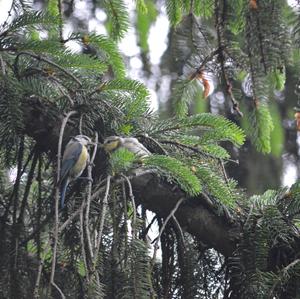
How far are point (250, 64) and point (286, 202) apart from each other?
42 cm

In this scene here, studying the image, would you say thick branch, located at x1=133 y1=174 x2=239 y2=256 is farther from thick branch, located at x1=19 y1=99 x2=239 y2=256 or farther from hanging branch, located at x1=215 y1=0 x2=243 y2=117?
hanging branch, located at x1=215 y1=0 x2=243 y2=117

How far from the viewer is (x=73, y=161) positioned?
6.89ft

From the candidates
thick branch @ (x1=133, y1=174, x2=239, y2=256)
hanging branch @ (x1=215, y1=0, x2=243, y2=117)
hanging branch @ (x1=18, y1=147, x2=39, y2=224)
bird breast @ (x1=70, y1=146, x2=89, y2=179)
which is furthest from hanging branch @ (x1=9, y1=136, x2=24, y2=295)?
hanging branch @ (x1=215, y1=0, x2=243, y2=117)

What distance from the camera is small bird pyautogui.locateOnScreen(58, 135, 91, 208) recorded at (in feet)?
6.79

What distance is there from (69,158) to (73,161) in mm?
43

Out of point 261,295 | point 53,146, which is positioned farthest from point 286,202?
point 53,146

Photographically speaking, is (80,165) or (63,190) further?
(63,190)

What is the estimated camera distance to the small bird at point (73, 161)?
6.79ft

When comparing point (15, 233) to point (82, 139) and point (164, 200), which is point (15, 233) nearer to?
point (82, 139)

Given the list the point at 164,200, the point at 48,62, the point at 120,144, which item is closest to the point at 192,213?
the point at 164,200

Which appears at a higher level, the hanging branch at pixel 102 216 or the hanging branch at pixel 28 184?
the hanging branch at pixel 28 184

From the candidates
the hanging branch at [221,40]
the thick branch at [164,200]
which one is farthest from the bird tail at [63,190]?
the hanging branch at [221,40]

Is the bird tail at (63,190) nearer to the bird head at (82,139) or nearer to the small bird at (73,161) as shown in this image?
the small bird at (73,161)

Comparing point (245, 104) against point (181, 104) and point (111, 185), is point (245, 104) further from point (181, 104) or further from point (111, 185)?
point (111, 185)
